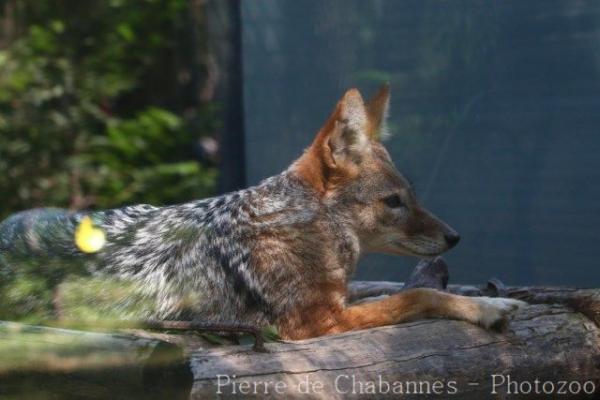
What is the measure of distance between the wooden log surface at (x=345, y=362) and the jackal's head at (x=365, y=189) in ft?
2.16

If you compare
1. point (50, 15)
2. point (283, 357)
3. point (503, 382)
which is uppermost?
point (50, 15)

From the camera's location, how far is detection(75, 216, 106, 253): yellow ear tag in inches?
201

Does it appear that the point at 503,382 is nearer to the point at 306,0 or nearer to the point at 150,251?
the point at 150,251

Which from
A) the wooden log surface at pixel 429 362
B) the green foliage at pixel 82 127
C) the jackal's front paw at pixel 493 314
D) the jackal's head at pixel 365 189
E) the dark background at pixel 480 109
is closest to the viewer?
the wooden log surface at pixel 429 362

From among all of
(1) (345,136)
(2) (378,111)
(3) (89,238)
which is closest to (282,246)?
(1) (345,136)

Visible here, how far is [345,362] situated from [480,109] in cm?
373

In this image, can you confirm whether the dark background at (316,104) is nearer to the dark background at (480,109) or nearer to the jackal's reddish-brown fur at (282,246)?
the dark background at (480,109)

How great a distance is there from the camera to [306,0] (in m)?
8.39

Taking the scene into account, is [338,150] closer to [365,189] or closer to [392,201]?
[365,189]

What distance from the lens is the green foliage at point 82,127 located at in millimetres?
8812

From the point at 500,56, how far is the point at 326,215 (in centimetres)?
260

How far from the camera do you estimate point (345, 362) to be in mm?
4070

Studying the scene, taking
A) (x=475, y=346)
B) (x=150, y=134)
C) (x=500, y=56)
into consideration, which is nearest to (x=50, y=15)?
(x=150, y=134)

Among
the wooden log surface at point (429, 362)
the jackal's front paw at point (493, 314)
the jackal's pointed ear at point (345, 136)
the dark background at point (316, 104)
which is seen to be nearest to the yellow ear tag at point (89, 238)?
the jackal's pointed ear at point (345, 136)
